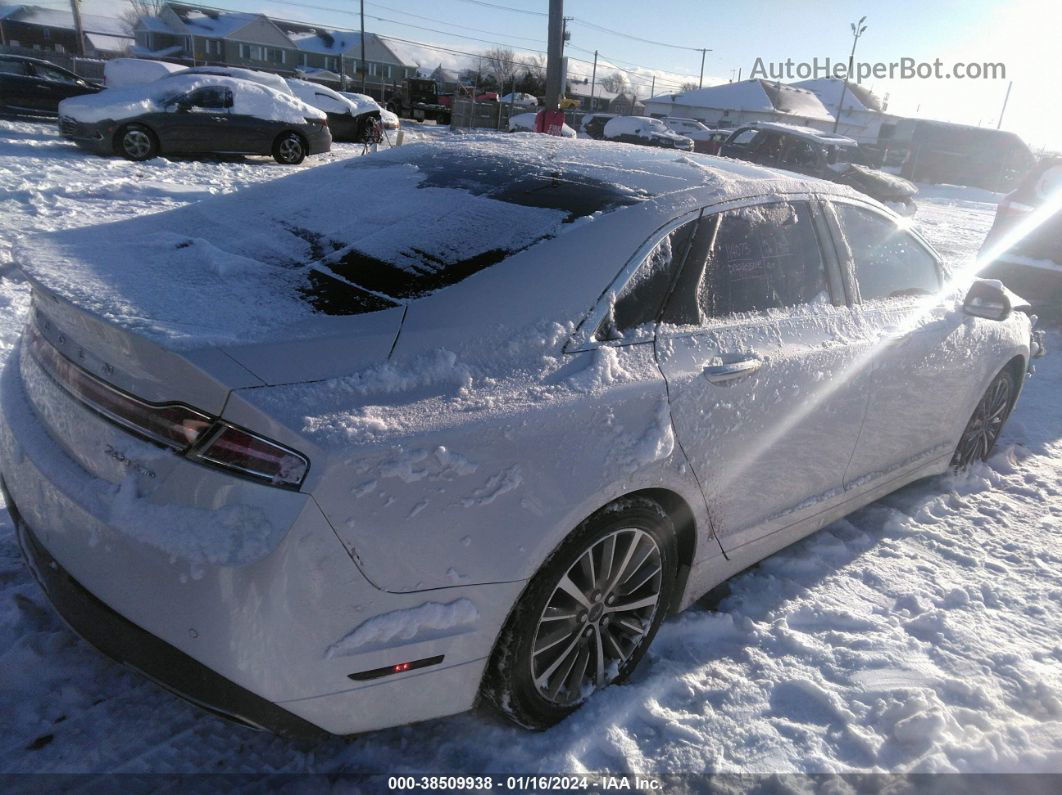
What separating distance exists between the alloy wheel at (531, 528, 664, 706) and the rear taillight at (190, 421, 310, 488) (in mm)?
831

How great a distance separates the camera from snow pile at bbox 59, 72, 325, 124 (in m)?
11.9

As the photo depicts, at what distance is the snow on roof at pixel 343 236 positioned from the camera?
1915mm

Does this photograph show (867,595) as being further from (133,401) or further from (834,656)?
(133,401)

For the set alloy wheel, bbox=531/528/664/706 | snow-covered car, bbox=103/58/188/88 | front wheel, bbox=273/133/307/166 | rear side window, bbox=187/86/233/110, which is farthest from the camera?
snow-covered car, bbox=103/58/188/88

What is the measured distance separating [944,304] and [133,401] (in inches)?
139

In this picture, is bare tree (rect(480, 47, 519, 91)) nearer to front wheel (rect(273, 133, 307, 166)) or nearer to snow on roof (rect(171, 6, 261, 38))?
snow on roof (rect(171, 6, 261, 38))

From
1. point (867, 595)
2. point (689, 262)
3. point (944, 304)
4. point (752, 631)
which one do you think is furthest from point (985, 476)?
point (689, 262)

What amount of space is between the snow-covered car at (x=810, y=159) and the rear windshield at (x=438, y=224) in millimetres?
15425

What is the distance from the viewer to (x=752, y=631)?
2793 mm

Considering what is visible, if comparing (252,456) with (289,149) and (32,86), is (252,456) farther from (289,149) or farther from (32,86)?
(32,86)

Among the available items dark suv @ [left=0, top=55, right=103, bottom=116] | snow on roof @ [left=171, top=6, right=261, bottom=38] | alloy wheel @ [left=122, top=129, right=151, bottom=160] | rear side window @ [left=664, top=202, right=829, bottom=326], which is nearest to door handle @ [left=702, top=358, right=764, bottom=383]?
rear side window @ [left=664, top=202, right=829, bottom=326]

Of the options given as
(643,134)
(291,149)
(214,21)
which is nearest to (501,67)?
(214,21)

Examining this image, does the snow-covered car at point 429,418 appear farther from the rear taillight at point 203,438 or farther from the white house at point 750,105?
the white house at point 750,105

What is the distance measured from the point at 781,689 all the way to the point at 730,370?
1105mm
